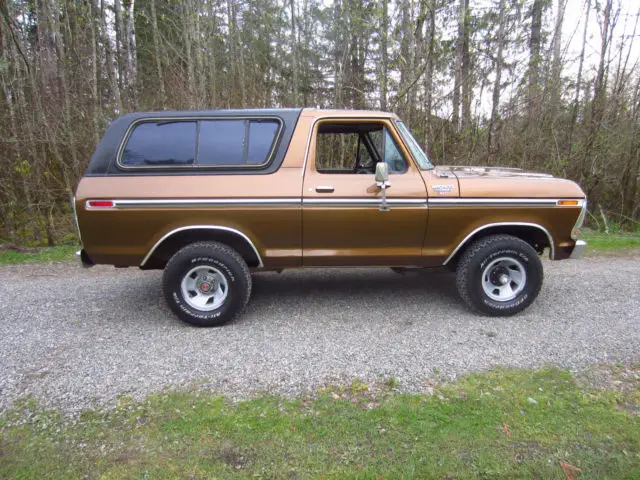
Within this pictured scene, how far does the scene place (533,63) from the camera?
32.0 feet

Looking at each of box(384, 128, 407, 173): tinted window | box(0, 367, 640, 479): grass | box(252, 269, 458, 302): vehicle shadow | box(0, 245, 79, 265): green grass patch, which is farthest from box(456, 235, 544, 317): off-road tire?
box(0, 245, 79, 265): green grass patch

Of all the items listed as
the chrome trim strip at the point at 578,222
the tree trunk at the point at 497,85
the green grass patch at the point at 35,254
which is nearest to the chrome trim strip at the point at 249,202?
the chrome trim strip at the point at 578,222

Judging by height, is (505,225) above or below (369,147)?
below

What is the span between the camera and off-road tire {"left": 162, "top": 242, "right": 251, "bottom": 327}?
365 cm

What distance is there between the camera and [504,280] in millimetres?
3930

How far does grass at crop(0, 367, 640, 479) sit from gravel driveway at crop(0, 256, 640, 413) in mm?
208

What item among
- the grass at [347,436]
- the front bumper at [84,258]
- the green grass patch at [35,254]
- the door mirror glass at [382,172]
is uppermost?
the door mirror glass at [382,172]

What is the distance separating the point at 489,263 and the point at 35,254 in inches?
288

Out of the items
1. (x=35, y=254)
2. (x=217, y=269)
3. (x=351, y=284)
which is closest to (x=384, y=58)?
(x=351, y=284)

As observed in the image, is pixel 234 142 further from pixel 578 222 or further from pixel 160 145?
pixel 578 222

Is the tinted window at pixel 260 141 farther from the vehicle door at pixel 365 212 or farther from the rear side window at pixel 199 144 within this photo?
the vehicle door at pixel 365 212

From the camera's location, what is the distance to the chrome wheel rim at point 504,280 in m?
3.92

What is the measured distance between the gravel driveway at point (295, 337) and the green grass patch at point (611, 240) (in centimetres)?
222

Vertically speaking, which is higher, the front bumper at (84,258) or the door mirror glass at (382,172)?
the door mirror glass at (382,172)
